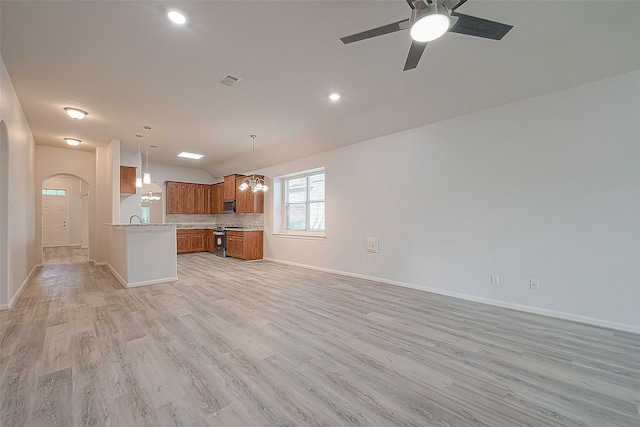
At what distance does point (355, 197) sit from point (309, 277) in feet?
6.26

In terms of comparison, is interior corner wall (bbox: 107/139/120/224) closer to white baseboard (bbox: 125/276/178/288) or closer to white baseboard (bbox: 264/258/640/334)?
white baseboard (bbox: 125/276/178/288)

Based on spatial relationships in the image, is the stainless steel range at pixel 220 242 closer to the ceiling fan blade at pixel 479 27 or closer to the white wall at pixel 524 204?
the white wall at pixel 524 204

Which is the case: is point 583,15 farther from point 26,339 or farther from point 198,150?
point 198,150

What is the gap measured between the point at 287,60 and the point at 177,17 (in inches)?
44.0

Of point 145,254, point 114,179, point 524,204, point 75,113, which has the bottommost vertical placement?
point 145,254

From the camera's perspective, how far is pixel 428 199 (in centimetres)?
448

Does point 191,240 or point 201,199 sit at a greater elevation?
point 201,199

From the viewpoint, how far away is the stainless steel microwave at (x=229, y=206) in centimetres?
854

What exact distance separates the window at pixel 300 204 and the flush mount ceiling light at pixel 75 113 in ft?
13.9

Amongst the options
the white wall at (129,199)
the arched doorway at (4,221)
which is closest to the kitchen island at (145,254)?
the arched doorway at (4,221)

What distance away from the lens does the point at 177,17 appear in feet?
7.77

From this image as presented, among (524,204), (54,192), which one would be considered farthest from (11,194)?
(54,192)

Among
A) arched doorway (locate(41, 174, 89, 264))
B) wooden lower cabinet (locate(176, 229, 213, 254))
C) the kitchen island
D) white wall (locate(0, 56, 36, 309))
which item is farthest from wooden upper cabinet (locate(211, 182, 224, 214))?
arched doorway (locate(41, 174, 89, 264))

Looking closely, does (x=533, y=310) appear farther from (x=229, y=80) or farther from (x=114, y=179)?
(x=114, y=179)
